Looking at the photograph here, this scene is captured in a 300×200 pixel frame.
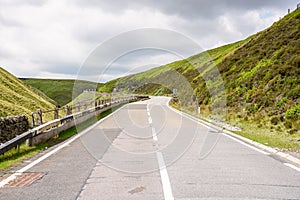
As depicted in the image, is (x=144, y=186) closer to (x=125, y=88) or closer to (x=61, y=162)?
(x=61, y=162)

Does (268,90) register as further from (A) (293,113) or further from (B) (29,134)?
(B) (29,134)

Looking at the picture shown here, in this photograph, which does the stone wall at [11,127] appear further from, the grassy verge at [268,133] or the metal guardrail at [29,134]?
the grassy verge at [268,133]

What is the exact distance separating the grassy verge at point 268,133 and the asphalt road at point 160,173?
1.34 metres

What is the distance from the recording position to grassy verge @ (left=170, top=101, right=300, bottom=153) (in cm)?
1175

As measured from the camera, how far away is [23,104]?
103 ft

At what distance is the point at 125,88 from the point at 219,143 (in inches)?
3666

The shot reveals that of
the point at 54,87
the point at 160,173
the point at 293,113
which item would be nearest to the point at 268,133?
the point at 293,113

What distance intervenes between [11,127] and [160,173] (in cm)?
717

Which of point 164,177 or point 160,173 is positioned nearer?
point 164,177

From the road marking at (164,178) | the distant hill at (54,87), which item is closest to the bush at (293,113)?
the road marking at (164,178)

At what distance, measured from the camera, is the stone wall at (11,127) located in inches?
448

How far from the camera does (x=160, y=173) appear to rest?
736cm

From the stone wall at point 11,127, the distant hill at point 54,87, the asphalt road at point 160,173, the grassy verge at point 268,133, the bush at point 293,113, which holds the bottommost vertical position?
the grassy verge at point 268,133

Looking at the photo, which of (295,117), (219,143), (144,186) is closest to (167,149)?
(219,143)
